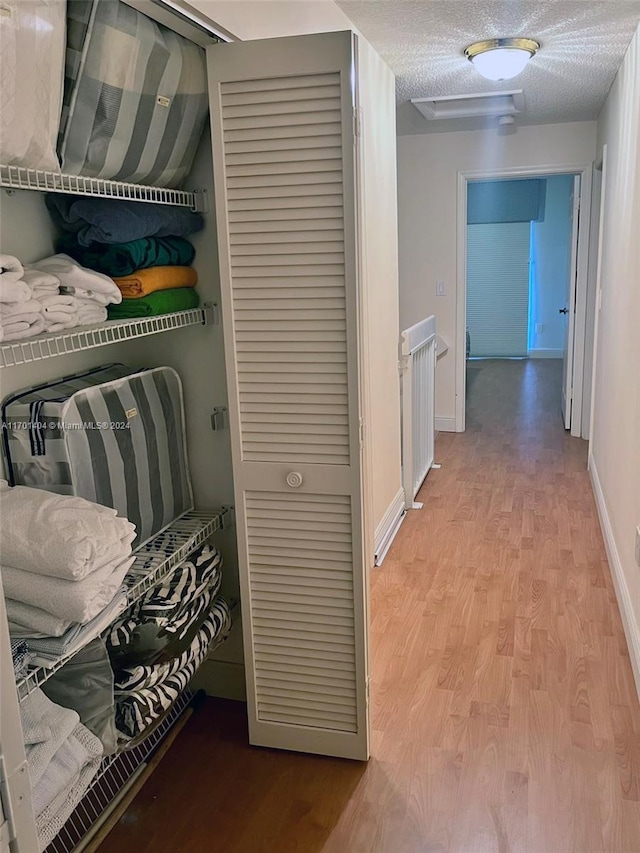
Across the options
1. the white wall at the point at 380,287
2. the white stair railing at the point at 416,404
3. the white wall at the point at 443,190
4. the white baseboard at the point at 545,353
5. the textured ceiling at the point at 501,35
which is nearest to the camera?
the textured ceiling at the point at 501,35

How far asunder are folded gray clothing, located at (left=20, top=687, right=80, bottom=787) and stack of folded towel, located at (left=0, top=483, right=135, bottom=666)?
13 cm

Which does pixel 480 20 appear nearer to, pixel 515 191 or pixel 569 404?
pixel 569 404

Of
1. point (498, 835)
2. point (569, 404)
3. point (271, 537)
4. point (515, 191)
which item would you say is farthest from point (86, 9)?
point (515, 191)

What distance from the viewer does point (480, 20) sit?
285cm

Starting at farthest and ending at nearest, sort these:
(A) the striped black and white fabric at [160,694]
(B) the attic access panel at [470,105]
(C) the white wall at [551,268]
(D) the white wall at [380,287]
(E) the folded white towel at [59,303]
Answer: (C) the white wall at [551,268], (B) the attic access panel at [470,105], (D) the white wall at [380,287], (A) the striped black and white fabric at [160,694], (E) the folded white towel at [59,303]

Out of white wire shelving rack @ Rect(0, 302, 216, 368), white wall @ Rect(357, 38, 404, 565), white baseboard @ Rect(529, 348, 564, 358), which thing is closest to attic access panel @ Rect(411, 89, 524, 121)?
white wall @ Rect(357, 38, 404, 565)

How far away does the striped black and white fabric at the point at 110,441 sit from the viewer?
1.65 m

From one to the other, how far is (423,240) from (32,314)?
177 inches

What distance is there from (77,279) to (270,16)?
1.01 m

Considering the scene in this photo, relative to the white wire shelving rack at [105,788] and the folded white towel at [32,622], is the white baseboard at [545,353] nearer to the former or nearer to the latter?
the white wire shelving rack at [105,788]

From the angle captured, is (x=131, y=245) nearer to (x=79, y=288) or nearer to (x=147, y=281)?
(x=147, y=281)

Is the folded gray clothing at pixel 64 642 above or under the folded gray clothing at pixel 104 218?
under

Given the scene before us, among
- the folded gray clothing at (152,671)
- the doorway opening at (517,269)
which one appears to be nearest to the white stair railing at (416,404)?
the folded gray clothing at (152,671)

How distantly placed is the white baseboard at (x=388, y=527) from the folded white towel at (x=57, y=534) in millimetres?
1994
